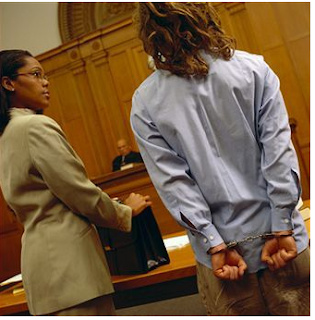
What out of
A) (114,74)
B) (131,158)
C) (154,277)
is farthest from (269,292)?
(114,74)

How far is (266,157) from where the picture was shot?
111cm

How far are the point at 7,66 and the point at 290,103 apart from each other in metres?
5.01

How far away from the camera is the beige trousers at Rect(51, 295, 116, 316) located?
1342mm

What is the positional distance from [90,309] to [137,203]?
43cm

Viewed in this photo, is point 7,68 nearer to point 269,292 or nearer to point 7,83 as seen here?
point 7,83

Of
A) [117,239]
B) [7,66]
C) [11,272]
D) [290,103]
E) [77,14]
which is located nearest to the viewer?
[7,66]

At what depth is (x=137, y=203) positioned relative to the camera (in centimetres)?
160

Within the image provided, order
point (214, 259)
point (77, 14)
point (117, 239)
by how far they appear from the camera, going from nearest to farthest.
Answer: point (214, 259) → point (117, 239) → point (77, 14)

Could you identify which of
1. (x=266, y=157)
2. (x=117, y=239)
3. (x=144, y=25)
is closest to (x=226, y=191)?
(x=266, y=157)

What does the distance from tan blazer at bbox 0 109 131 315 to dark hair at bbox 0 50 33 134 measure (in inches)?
3.7

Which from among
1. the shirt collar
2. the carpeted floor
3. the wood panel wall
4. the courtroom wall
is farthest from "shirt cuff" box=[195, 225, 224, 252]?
the courtroom wall

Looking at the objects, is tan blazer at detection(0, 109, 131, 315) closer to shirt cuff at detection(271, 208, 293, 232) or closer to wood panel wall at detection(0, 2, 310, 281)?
shirt cuff at detection(271, 208, 293, 232)

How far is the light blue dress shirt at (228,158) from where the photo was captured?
43.6 inches

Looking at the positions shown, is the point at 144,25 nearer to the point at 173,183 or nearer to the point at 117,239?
the point at 173,183
